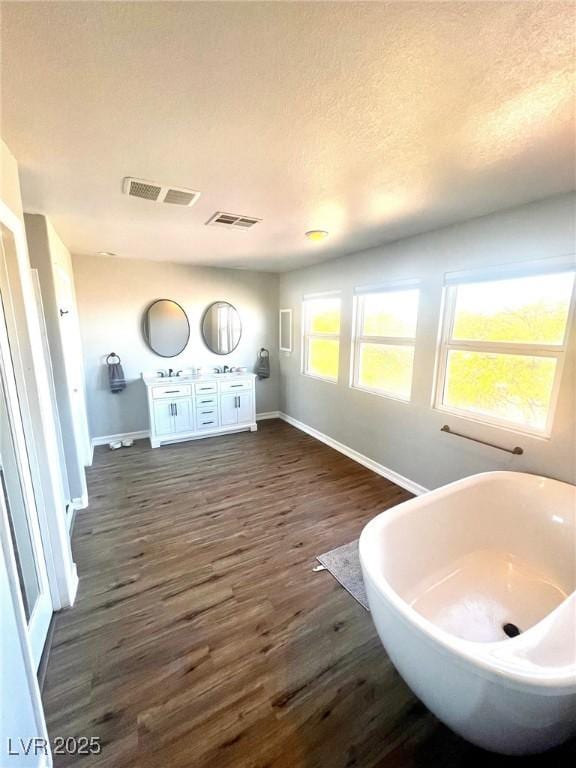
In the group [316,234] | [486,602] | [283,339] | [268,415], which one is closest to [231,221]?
[316,234]

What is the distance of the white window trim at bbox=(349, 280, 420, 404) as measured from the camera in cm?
296

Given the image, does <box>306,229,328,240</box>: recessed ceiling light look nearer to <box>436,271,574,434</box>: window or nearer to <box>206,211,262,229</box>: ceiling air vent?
<box>206,211,262,229</box>: ceiling air vent

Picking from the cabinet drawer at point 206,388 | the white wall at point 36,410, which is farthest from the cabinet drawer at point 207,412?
the white wall at point 36,410

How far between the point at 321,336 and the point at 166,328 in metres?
2.18

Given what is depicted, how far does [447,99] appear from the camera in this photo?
1.09 meters

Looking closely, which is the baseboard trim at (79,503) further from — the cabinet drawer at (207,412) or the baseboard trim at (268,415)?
the baseboard trim at (268,415)

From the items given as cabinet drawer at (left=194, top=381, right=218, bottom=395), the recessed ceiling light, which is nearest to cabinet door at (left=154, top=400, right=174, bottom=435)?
cabinet drawer at (left=194, top=381, right=218, bottom=395)

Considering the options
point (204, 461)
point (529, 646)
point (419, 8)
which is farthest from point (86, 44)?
point (204, 461)

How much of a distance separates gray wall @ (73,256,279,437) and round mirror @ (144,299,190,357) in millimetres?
83

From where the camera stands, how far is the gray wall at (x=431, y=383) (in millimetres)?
1965

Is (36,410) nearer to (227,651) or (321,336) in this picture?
(227,651)

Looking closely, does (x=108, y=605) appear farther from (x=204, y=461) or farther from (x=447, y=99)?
(x=447, y=99)

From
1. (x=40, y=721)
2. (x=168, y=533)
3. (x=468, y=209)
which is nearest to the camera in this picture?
(x=40, y=721)

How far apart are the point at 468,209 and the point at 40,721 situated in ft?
11.2
